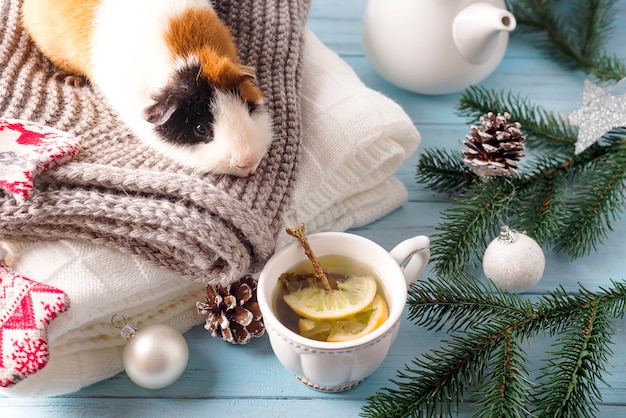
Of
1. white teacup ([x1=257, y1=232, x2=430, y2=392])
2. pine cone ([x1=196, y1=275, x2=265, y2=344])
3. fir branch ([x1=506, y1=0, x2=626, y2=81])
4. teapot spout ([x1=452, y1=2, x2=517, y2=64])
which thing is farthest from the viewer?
fir branch ([x1=506, y1=0, x2=626, y2=81])

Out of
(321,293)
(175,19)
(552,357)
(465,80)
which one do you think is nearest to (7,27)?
(175,19)

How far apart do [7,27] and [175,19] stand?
0.23 metres

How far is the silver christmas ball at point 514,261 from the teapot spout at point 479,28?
0.28 metres

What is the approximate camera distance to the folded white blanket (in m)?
0.66

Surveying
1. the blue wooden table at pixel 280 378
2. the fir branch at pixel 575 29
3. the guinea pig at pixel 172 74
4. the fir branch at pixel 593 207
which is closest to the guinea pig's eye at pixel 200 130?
the guinea pig at pixel 172 74

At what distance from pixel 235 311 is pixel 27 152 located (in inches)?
10.2

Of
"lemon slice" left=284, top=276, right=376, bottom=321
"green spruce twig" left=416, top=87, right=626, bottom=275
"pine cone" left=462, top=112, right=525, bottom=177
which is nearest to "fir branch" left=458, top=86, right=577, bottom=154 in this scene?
"green spruce twig" left=416, top=87, right=626, bottom=275

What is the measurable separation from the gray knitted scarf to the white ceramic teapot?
0.23m

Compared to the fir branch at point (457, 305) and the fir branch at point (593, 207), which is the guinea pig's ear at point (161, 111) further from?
the fir branch at point (593, 207)

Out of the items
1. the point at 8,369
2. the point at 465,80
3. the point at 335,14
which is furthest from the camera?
the point at 335,14

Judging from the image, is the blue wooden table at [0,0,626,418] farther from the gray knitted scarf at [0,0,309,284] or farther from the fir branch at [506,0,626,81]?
the fir branch at [506,0,626,81]

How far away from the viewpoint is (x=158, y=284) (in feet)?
2.27

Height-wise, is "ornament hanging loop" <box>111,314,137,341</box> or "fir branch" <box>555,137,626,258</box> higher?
"fir branch" <box>555,137,626,258</box>

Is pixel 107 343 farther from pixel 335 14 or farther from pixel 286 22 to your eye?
pixel 335 14
